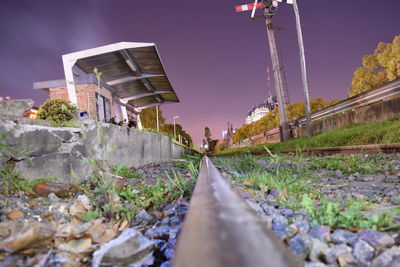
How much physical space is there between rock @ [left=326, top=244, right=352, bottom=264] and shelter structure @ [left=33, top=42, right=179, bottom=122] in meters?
8.89

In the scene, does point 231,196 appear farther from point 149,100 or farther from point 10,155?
point 149,100

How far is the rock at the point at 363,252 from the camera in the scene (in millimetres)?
831

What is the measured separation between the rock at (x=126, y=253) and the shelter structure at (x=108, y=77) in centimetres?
847

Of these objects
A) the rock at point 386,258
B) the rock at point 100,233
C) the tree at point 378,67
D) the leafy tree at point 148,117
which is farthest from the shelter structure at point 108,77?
the tree at point 378,67

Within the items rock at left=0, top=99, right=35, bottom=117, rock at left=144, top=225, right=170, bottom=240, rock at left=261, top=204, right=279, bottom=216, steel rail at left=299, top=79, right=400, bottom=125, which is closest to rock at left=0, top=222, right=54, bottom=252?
rock at left=144, top=225, right=170, bottom=240

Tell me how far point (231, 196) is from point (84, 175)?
11.3ft

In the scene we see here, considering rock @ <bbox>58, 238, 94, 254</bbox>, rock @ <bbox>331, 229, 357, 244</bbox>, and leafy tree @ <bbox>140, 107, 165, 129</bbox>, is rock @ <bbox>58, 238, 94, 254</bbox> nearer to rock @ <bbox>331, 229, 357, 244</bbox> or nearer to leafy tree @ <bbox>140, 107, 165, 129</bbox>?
rock @ <bbox>331, 229, 357, 244</bbox>

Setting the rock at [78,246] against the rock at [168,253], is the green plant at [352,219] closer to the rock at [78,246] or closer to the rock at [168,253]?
the rock at [168,253]

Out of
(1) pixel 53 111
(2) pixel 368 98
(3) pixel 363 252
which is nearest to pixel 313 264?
(3) pixel 363 252

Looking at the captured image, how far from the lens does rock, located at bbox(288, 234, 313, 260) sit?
857mm

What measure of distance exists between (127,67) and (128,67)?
0.05 metres

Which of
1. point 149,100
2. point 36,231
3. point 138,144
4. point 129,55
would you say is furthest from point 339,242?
point 149,100

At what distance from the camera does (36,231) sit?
39.0 inches

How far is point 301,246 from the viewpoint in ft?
2.89
